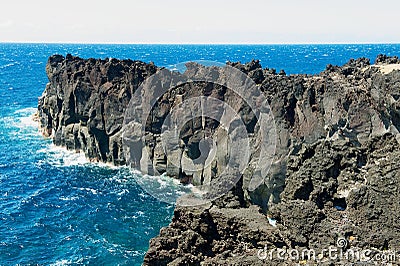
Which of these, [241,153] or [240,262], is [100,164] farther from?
[240,262]

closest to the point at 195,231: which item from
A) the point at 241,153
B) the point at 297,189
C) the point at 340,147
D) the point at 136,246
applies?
the point at 297,189

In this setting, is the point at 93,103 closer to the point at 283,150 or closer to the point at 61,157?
the point at 61,157
